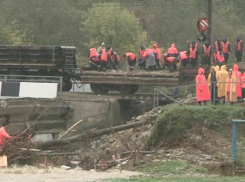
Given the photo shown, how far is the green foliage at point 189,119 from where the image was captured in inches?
1092

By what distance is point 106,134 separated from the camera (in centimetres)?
3238

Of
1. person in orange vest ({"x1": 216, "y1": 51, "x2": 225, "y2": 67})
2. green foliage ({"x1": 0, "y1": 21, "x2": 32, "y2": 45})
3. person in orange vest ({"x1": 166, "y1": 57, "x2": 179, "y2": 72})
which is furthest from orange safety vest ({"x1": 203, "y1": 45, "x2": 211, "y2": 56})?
green foliage ({"x1": 0, "y1": 21, "x2": 32, "y2": 45})

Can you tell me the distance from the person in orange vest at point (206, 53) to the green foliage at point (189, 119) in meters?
11.1

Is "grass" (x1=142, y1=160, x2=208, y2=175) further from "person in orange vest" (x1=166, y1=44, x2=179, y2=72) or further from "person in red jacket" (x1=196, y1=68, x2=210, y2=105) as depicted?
"person in orange vest" (x1=166, y1=44, x2=179, y2=72)

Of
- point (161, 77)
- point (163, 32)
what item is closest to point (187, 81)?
point (161, 77)

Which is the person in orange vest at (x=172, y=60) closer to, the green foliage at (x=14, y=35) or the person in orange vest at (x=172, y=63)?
the person in orange vest at (x=172, y=63)

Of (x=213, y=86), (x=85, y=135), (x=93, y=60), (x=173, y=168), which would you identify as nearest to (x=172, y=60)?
(x=93, y=60)

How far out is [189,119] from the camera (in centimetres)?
2780

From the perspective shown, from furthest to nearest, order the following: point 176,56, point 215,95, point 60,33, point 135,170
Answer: point 60,33
point 176,56
point 215,95
point 135,170

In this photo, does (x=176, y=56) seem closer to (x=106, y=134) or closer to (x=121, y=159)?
(x=106, y=134)

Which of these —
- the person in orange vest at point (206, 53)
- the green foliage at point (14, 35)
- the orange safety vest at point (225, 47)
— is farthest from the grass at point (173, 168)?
the green foliage at point (14, 35)

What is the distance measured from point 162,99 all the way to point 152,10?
3941 cm

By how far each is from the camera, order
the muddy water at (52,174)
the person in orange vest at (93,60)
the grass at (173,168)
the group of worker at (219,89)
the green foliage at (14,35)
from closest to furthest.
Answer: the muddy water at (52,174)
the grass at (173,168)
the group of worker at (219,89)
the person in orange vest at (93,60)
the green foliage at (14,35)

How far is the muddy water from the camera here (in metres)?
20.9
